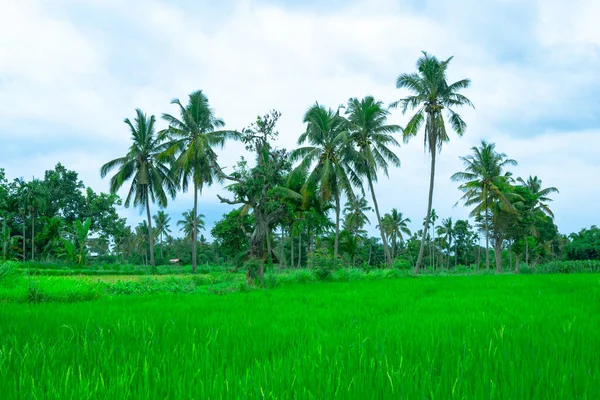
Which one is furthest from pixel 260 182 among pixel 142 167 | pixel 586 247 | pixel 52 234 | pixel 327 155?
pixel 586 247

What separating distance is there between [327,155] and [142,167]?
14.6 metres

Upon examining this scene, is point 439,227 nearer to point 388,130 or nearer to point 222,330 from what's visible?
point 388,130

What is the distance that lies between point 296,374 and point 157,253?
60.7 meters

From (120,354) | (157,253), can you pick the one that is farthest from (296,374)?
(157,253)

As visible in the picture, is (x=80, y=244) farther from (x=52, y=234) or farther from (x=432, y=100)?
(x=432, y=100)

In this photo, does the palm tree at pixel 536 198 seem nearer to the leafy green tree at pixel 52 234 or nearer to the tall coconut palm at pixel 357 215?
the tall coconut palm at pixel 357 215


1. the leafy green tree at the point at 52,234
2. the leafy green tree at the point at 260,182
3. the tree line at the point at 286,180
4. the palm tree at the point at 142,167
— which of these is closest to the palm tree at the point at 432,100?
the tree line at the point at 286,180

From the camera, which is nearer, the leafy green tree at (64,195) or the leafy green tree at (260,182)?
the leafy green tree at (260,182)

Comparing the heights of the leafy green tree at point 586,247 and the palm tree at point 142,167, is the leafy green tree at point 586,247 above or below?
below

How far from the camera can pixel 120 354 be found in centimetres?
233

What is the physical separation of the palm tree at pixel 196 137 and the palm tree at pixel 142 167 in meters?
3.40

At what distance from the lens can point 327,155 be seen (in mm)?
22391

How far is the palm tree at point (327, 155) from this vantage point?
22.0 m

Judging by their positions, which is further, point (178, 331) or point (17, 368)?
point (178, 331)
